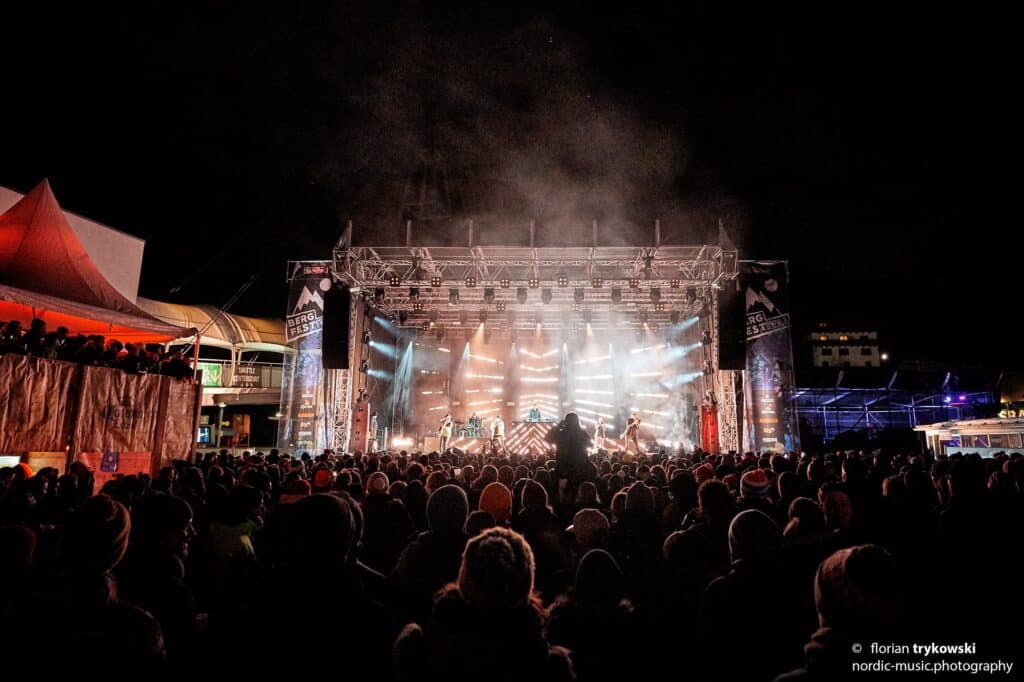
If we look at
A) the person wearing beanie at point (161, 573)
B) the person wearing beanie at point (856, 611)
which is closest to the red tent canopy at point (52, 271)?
the person wearing beanie at point (161, 573)

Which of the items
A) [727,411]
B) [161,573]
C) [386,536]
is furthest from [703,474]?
[727,411]

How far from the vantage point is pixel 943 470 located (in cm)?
727

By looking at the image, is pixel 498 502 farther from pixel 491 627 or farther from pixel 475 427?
pixel 475 427

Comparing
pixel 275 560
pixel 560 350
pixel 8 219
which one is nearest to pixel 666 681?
pixel 275 560

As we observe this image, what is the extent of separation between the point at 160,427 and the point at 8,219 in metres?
5.13

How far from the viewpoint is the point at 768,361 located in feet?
54.9

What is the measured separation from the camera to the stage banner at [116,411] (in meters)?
8.69

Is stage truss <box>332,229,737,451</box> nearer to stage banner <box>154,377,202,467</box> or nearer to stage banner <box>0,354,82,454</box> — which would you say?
stage banner <box>154,377,202,467</box>

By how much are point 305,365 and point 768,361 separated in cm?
1533

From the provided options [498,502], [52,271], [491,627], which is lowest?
[498,502]

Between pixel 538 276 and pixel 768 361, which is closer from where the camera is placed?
pixel 768 361

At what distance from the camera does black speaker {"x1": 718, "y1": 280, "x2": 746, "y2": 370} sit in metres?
15.8

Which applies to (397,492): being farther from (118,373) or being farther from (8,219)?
(8,219)

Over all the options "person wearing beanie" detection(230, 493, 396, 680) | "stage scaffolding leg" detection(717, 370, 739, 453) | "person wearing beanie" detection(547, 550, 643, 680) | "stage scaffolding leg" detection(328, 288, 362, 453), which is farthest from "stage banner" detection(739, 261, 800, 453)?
"person wearing beanie" detection(230, 493, 396, 680)
